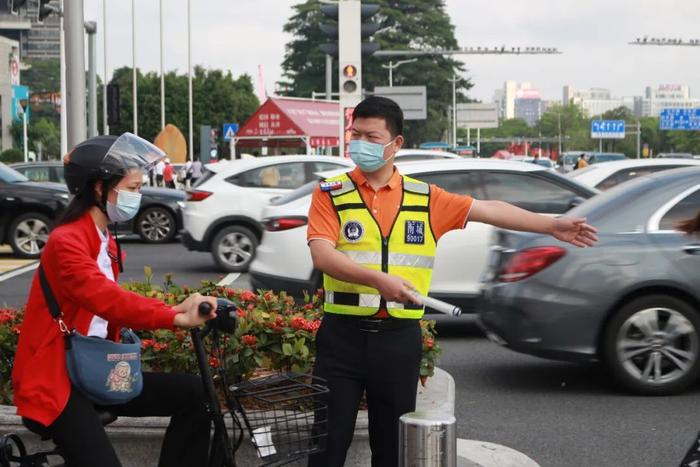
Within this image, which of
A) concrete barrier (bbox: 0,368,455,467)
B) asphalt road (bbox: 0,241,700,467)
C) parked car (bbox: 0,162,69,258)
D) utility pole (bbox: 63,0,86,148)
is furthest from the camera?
parked car (bbox: 0,162,69,258)

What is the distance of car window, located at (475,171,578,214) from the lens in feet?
→ 38.0

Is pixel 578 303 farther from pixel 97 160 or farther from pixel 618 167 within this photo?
pixel 618 167

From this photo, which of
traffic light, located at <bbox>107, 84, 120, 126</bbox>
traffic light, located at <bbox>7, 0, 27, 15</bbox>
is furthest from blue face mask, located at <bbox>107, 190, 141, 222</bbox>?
traffic light, located at <bbox>107, 84, 120, 126</bbox>

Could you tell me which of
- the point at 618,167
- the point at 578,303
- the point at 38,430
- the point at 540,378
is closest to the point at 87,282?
the point at 38,430

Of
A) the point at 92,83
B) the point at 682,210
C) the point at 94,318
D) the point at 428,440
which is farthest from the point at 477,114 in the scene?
the point at 94,318

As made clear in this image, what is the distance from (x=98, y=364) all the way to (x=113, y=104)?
97.9 feet

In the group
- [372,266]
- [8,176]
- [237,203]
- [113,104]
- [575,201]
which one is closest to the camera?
[372,266]

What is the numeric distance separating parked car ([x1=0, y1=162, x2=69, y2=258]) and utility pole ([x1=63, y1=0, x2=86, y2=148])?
6223mm

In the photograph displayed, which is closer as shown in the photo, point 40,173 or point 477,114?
point 40,173

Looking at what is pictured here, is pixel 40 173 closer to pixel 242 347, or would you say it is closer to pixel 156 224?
pixel 156 224

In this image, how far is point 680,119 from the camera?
95.8 metres

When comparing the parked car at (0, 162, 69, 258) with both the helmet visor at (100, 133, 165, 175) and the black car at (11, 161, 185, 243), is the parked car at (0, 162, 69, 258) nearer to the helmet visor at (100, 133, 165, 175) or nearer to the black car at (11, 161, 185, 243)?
the black car at (11, 161, 185, 243)

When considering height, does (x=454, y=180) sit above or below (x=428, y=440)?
above

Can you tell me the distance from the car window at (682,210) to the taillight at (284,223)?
13.5 feet
